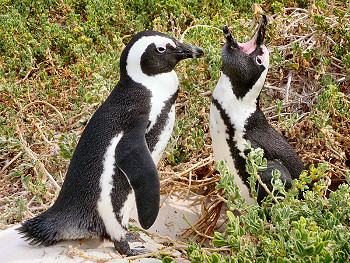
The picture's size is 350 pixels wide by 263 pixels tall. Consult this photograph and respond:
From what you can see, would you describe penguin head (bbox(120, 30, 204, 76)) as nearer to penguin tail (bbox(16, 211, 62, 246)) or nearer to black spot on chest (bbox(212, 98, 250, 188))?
black spot on chest (bbox(212, 98, 250, 188))

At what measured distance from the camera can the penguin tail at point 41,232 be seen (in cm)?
157

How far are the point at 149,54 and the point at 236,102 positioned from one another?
0.43m

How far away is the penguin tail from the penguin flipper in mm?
337

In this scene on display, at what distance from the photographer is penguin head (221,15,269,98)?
176 centimetres

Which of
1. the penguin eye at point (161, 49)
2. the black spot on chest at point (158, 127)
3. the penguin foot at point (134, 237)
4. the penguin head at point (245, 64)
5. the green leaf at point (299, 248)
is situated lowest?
the penguin foot at point (134, 237)

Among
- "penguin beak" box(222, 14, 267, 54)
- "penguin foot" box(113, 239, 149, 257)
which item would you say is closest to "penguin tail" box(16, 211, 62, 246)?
"penguin foot" box(113, 239, 149, 257)

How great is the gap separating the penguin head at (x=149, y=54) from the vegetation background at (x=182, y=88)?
0.58 m

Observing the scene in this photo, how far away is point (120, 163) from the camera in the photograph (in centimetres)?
151

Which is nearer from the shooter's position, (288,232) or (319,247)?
(319,247)

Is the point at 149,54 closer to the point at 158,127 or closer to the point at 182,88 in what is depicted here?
the point at 158,127

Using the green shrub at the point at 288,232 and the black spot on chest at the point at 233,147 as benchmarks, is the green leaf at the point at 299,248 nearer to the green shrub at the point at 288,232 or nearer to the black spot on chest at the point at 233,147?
the green shrub at the point at 288,232

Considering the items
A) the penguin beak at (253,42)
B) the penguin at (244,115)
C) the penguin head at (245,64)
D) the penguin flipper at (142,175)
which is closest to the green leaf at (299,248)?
the penguin flipper at (142,175)

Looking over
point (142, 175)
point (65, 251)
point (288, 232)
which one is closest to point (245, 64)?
point (142, 175)

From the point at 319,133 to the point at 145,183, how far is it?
1.12m
